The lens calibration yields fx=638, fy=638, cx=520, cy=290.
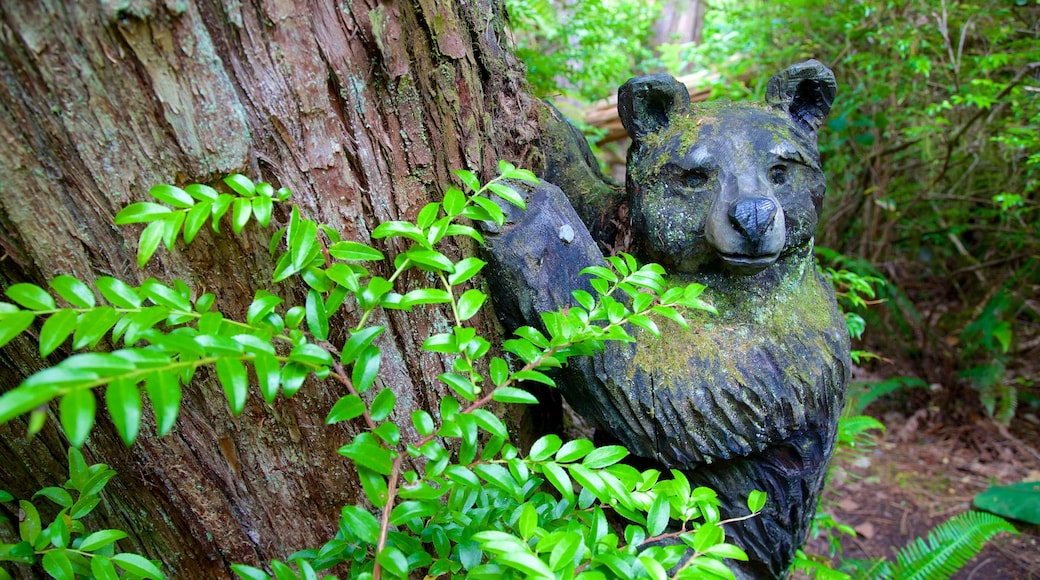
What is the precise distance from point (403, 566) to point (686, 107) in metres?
1.06

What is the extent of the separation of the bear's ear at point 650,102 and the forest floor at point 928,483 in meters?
2.54

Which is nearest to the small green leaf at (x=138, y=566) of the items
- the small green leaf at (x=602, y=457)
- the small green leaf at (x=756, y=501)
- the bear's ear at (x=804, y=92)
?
the small green leaf at (x=602, y=457)

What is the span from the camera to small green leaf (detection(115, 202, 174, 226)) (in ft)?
2.64

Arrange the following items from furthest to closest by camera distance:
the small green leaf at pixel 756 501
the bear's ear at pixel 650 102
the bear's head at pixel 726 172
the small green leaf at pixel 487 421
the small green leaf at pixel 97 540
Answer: the bear's ear at pixel 650 102, the bear's head at pixel 726 172, the small green leaf at pixel 756 501, the small green leaf at pixel 97 540, the small green leaf at pixel 487 421

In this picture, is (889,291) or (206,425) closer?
(206,425)

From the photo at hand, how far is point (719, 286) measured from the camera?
1.35 meters

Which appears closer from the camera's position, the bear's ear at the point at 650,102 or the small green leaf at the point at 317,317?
the small green leaf at the point at 317,317

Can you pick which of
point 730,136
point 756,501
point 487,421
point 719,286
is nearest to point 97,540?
point 487,421

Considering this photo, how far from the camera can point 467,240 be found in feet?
4.11

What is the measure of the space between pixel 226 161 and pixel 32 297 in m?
0.31

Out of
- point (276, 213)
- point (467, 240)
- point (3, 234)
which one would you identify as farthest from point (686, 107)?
point (3, 234)

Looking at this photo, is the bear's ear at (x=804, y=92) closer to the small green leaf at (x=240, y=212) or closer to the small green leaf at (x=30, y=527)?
the small green leaf at (x=240, y=212)

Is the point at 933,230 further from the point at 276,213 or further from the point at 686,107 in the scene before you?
the point at 276,213

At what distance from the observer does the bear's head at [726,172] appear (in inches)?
47.8
